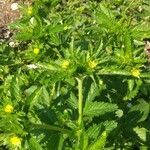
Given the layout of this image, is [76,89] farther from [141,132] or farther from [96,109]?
[141,132]

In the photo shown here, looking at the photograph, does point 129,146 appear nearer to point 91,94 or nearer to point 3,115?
point 91,94

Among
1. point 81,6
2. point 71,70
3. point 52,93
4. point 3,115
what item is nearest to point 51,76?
point 71,70

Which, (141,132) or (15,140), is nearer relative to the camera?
(15,140)

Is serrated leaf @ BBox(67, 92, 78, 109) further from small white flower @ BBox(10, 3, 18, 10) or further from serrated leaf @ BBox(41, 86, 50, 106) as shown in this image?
small white flower @ BBox(10, 3, 18, 10)

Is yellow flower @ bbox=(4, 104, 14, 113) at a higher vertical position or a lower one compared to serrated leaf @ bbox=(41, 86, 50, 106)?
lower

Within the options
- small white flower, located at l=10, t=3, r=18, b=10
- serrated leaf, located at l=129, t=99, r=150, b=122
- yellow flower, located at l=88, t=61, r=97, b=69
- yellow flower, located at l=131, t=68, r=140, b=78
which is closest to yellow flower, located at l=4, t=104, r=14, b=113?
yellow flower, located at l=88, t=61, r=97, b=69

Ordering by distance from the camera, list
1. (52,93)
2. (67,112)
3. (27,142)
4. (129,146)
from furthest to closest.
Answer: (129,146)
(52,93)
(67,112)
(27,142)

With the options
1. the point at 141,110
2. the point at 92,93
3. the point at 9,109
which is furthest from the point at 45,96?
the point at 141,110

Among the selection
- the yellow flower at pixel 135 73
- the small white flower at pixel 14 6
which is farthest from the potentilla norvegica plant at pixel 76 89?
the small white flower at pixel 14 6
